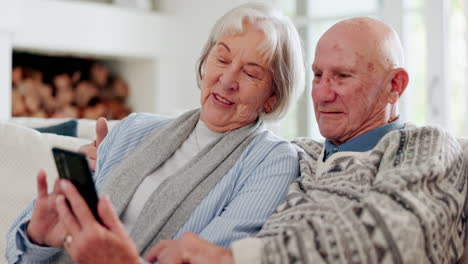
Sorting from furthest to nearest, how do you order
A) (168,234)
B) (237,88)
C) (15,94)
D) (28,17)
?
(15,94), (28,17), (237,88), (168,234)

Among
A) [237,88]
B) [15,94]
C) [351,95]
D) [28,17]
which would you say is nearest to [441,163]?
[351,95]

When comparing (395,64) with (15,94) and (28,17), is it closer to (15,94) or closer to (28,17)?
(28,17)

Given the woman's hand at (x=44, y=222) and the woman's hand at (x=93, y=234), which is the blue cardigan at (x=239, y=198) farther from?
the woman's hand at (x=93, y=234)

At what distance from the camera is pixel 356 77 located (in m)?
1.46

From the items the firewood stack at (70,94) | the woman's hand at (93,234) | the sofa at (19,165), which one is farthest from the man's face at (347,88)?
the firewood stack at (70,94)

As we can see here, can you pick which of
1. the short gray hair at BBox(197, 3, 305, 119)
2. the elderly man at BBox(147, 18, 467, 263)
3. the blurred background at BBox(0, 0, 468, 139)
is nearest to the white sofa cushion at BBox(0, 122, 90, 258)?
the short gray hair at BBox(197, 3, 305, 119)

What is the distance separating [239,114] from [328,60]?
0.95 ft

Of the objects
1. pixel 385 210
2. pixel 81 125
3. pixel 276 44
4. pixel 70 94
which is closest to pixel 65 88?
pixel 70 94

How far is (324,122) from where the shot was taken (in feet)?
5.01

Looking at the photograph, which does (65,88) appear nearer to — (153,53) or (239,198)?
(153,53)

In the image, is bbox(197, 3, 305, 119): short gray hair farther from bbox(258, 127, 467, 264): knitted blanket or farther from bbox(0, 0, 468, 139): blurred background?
bbox(0, 0, 468, 139): blurred background

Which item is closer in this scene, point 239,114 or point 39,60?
point 239,114

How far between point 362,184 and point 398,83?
0.32m

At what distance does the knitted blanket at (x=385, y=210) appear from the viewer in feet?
3.69
